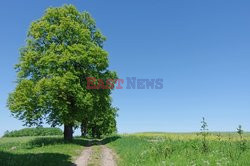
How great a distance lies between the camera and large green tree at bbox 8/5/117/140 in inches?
1412

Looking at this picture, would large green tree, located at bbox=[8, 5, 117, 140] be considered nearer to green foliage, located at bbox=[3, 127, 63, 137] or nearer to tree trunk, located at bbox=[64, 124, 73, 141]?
tree trunk, located at bbox=[64, 124, 73, 141]

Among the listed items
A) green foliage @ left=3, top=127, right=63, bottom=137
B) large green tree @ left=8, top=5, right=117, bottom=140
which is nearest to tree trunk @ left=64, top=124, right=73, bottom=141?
large green tree @ left=8, top=5, right=117, bottom=140

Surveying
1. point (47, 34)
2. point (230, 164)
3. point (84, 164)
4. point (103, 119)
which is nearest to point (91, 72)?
point (47, 34)

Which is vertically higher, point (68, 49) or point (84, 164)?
point (68, 49)

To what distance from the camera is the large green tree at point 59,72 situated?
118 ft

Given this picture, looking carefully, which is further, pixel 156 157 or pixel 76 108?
pixel 76 108

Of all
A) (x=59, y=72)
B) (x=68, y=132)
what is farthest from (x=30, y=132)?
(x=59, y=72)

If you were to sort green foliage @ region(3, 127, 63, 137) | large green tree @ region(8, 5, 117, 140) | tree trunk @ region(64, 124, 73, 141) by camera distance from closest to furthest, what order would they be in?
large green tree @ region(8, 5, 117, 140)
tree trunk @ region(64, 124, 73, 141)
green foliage @ region(3, 127, 63, 137)

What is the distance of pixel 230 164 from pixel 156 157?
20.2ft

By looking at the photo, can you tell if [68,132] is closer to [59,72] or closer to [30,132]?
[59,72]

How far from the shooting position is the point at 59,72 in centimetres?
3638

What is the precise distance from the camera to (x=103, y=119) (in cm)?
7244

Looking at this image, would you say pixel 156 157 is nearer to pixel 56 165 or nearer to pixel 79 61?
pixel 56 165

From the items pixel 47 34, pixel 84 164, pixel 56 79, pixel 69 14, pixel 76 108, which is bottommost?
pixel 84 164
